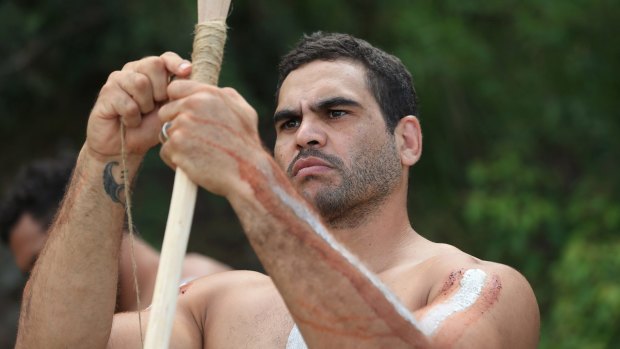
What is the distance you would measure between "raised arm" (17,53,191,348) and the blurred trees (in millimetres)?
4144

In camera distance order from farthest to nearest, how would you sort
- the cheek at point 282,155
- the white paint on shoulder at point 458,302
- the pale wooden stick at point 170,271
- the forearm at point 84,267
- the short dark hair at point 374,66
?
1. the short dark hair at point 374,66
2. the cheek at point 282,155
3. the forearm at point 84,267
4. the white paint on shoulder at point 458,302
5. the pale wooden stick at point 170,271

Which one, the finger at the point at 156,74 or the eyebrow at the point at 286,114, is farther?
the eyebrow at the point at 286,114

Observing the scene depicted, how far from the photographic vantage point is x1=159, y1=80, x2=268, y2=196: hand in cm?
257

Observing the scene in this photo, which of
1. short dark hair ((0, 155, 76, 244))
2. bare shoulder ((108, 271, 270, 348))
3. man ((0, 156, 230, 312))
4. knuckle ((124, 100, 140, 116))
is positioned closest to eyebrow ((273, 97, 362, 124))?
bare shoulder ((108, 271, 270, 348))

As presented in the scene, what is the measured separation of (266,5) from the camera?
7805 mm

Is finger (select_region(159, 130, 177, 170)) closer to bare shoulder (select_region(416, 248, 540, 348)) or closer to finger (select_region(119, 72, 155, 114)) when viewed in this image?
finger (select_region(119, 72, 155, 114))

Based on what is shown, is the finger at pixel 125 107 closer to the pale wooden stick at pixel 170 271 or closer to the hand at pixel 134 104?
the hand at pixel 134 104

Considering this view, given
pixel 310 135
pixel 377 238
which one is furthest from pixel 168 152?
pixel 377 238

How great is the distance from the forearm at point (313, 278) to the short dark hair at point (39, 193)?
3.12 meters

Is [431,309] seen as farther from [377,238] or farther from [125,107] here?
[125,107]

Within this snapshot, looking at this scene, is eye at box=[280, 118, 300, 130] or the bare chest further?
eye at box=[280, 118, 300, 130]

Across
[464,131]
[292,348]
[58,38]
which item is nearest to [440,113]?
[464,131]

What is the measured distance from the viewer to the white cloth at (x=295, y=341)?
3213mm

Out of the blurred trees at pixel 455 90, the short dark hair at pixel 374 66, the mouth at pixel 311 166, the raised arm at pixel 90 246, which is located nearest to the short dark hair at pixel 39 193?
the blurred trees at pixel 455 90
